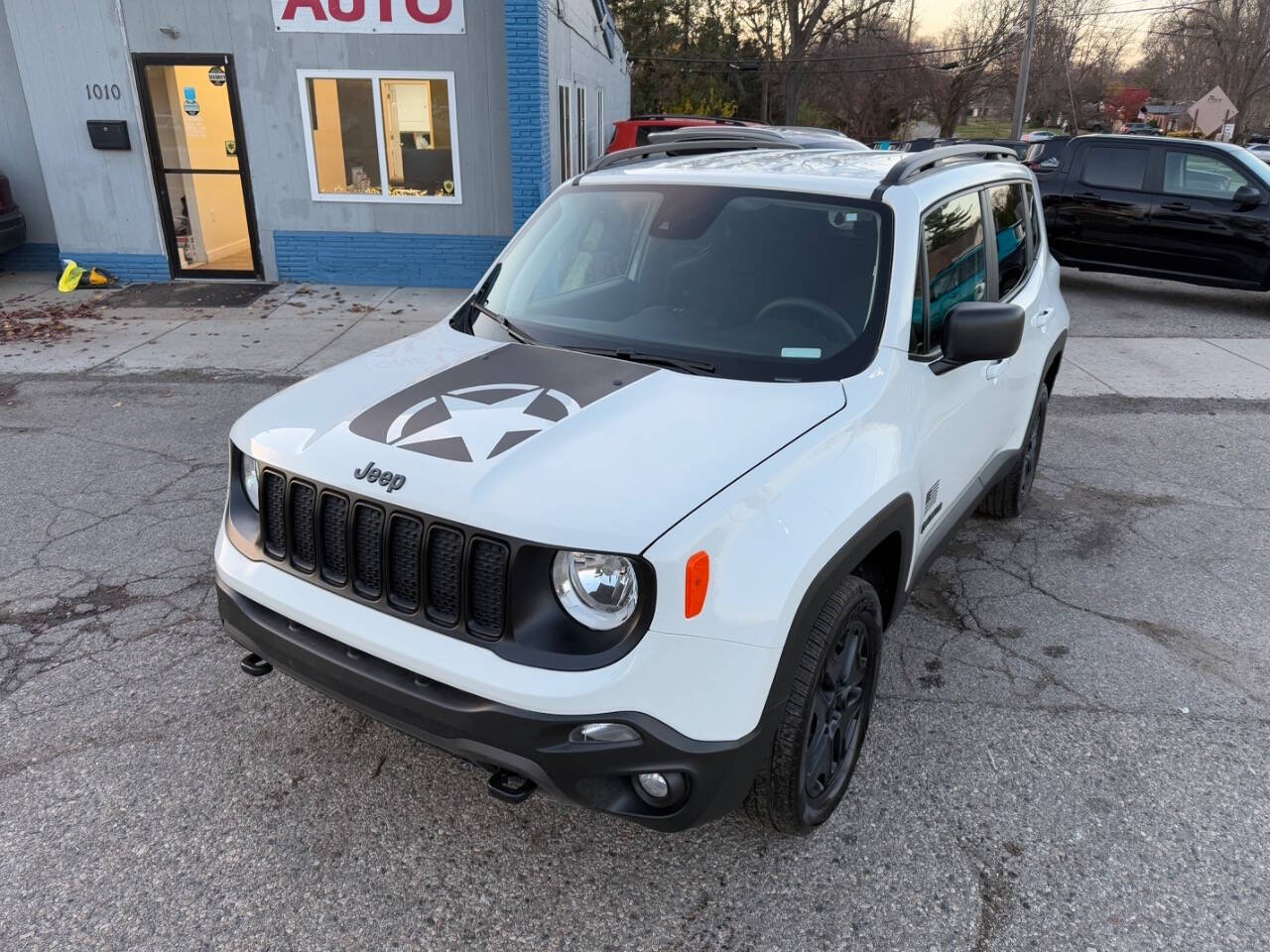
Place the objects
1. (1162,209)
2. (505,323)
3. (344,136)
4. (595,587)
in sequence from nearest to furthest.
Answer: (595,587) → (505,323) → (344,136) → (1162,209)

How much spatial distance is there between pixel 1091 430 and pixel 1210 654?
125 inches

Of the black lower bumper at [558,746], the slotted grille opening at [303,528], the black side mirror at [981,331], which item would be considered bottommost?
the black lower bumper at [558,746]

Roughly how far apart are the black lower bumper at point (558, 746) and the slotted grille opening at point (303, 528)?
32 cm

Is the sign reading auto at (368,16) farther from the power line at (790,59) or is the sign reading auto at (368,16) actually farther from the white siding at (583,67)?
the power line at (790,59)

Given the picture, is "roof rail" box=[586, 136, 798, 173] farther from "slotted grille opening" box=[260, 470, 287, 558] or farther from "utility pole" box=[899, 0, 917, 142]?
"utility pole" box=[899, 0, 917, 142]

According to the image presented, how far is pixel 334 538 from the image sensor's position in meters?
2.50

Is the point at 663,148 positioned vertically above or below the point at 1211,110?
above

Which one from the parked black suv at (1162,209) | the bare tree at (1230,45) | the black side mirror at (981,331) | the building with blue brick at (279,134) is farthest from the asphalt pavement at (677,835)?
the bare tree at (1230,45)

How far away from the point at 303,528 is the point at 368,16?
875cm

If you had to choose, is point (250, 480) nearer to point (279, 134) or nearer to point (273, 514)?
point (273, 514)

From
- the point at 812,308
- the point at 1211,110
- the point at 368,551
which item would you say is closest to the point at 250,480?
the point at 368,551

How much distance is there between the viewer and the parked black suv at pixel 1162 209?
10.1 metres

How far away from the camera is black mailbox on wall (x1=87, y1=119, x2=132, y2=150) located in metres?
9.91

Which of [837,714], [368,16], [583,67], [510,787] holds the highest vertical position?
[368,16]
